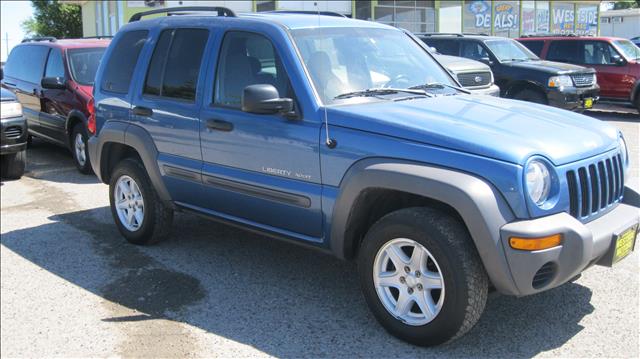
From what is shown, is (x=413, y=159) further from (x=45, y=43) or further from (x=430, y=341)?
(x=45, y=43)

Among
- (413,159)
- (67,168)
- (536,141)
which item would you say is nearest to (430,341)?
(413,159)

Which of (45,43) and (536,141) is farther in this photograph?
(45,43)

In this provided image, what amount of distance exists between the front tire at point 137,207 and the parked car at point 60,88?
319 centimetres

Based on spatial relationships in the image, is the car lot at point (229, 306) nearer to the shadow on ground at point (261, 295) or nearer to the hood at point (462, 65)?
the shadow on ground at point (261, 295)

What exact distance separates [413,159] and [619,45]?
1269 centimetres

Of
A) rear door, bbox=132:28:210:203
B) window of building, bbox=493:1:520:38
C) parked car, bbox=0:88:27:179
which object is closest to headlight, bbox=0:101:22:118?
parked car, bbox=0:88:27:179

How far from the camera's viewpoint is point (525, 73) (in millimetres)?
12945

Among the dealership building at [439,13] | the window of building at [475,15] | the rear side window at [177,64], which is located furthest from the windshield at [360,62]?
the window of building at [475,15]

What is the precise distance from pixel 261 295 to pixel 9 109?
5625 millimetres

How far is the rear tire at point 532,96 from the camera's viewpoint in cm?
1281

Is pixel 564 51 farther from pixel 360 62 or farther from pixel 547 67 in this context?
pixel 360 62

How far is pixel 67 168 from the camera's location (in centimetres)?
965

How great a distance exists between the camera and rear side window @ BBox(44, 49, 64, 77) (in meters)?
9.35

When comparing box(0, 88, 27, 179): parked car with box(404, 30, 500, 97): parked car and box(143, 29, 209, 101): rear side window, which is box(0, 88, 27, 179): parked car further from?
box(404, 30, 500, 97): parked car
